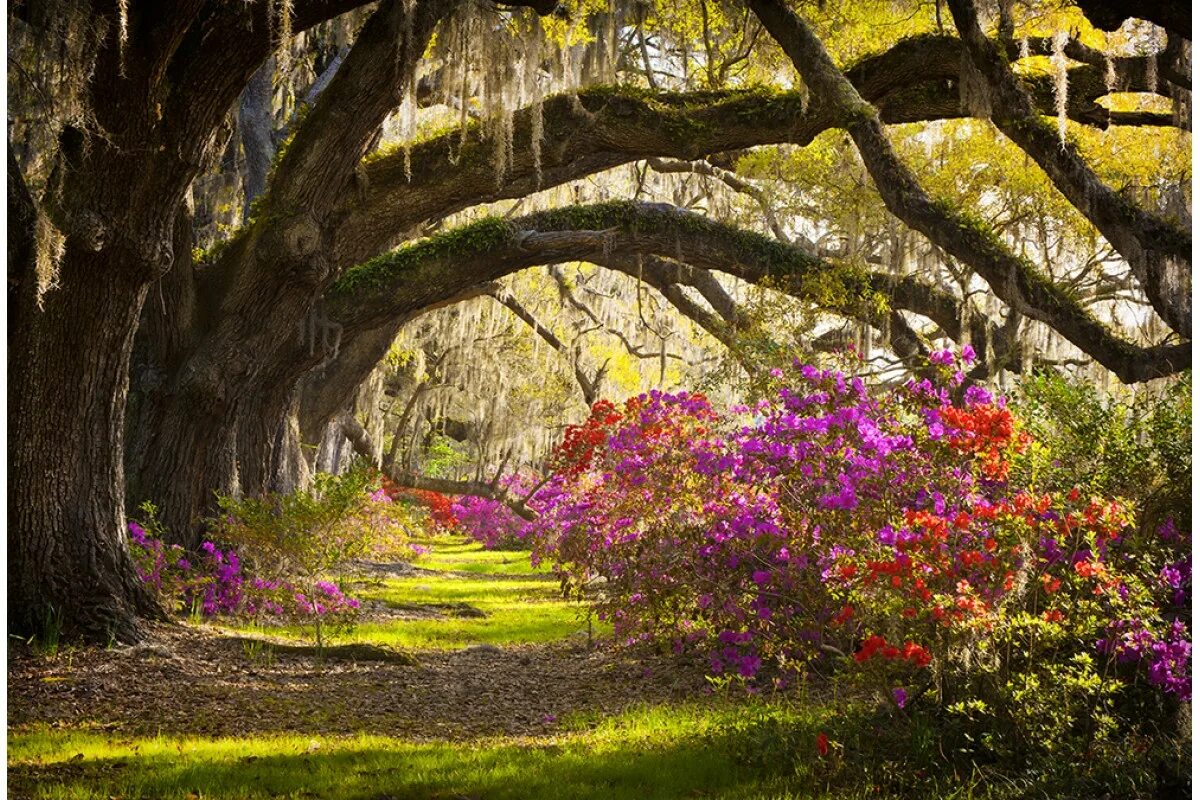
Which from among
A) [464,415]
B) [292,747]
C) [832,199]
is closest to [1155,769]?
[292,747]

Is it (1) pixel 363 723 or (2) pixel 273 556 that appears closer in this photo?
(1) pixel 363 723

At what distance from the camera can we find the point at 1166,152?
451 inches

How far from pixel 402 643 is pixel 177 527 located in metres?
2.08

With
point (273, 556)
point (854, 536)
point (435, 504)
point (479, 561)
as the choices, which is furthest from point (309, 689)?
point (435, 504)

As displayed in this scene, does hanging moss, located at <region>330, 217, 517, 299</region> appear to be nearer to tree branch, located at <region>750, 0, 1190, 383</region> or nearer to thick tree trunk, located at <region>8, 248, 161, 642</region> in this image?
thick tree trunk, located at <region>8, 248, 161, 642</region>

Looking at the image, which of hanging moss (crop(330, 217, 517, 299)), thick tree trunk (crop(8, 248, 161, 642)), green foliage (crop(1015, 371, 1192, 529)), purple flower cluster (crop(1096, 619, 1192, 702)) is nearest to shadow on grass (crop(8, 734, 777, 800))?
purple flower cluster (crop(1096, 619, 1192, 702))

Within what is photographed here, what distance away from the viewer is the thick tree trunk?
673 cm

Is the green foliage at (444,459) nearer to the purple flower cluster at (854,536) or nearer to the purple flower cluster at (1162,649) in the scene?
the purple flower cluster at (854,536)

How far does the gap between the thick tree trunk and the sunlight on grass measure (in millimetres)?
1888

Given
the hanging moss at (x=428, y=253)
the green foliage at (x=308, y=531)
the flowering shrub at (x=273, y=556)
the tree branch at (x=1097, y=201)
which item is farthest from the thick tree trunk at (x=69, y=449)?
the tree branch at (x=1097, y=201)

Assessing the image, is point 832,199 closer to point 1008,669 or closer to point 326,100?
point 326,100

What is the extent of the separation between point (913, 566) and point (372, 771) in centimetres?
230

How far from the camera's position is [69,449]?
6895mm

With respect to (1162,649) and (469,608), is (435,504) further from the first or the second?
(1162,649)
